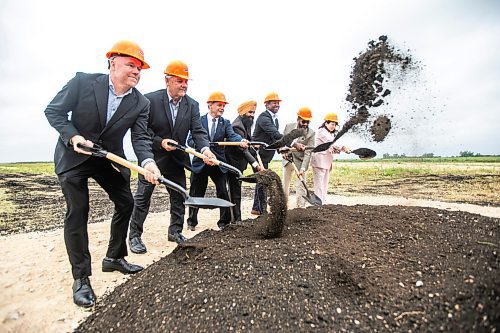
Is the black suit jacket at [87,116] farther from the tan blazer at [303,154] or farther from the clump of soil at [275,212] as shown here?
the tan blazer at [303,154]

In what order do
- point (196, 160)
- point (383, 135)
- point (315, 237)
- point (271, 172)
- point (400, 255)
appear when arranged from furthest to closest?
1. point (383, 135)
2. point (196, 160)
3. point (271, 172)
4. point (315, 237)
5. point (400, 255)

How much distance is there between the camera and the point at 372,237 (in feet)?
10.8

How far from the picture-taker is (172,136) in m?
4.48

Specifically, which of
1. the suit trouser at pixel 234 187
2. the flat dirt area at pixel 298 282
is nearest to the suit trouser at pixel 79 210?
the flat dirt area at pixel 298 282

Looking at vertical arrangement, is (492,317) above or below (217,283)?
above

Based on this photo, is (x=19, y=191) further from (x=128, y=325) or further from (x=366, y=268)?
(x=366, y=268)

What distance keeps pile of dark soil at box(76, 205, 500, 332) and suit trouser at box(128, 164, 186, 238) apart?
4.19 ft

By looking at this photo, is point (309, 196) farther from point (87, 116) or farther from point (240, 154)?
point (87, 116)

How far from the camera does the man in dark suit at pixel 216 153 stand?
504cm

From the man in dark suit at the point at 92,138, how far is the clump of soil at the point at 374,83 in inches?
143

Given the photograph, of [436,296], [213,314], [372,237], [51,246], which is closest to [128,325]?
[213,314]

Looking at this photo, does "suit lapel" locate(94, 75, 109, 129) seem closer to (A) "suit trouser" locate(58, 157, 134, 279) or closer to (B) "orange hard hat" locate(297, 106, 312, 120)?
(A) "suit trouser" locate(58, 157, 134, 279)

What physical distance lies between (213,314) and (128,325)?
56 centimetres

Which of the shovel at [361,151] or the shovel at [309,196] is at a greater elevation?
the shovel at [361,151]
